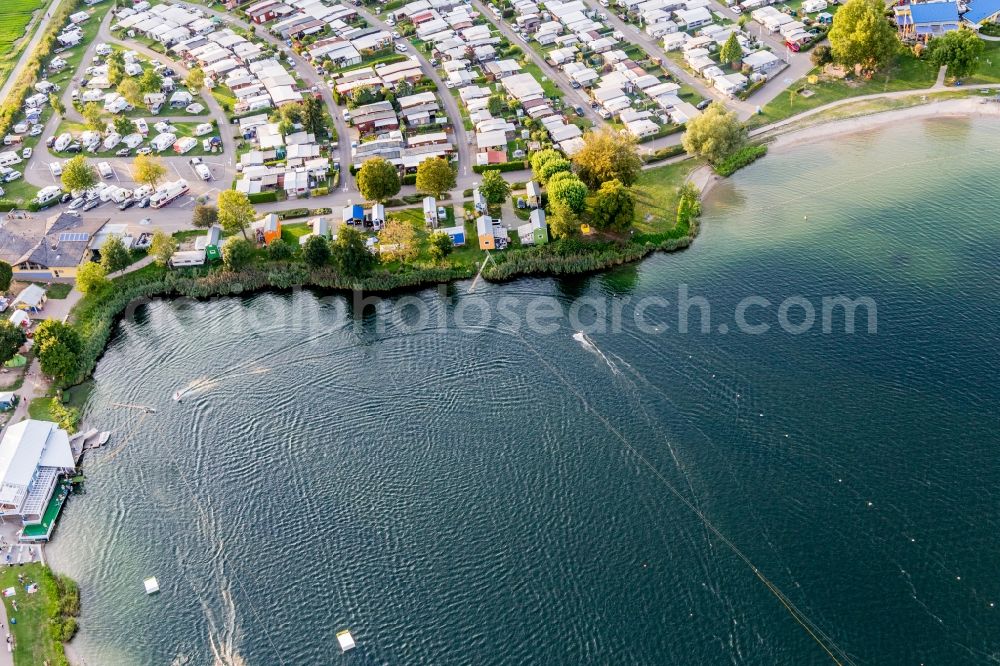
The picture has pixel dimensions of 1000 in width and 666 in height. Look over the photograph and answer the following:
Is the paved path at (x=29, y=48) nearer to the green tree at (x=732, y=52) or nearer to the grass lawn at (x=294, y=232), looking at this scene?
the grass lawn at (x=294, y=232)

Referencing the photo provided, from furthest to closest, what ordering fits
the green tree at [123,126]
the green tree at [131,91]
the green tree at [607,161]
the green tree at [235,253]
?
the green tree at [131,91]
the green tree at [123,126]
the green tree at [607,161]
the green tree at [235,253]

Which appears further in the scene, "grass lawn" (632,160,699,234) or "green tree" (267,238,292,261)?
"grass lawn" (632,160,699,234)

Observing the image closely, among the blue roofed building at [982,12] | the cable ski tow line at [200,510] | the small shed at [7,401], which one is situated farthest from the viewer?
the blue roofed building at [982,12]

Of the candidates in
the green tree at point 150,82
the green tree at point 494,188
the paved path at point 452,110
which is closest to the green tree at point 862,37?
the paved path at point 452,110

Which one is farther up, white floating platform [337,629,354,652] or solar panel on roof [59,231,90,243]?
solar panel on roof [59,231,90,243]

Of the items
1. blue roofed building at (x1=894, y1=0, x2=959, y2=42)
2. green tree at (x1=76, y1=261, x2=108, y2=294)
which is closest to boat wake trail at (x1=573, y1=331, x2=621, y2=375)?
green tree at (x1=76, y1=261, x2=108, y2=294)

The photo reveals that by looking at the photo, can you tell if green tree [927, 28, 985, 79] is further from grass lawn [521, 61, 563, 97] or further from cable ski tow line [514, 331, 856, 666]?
cable ski tow line [514, 331, 856, 666]

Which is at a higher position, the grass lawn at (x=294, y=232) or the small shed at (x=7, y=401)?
the grass lawn at (x=294, y=232)
